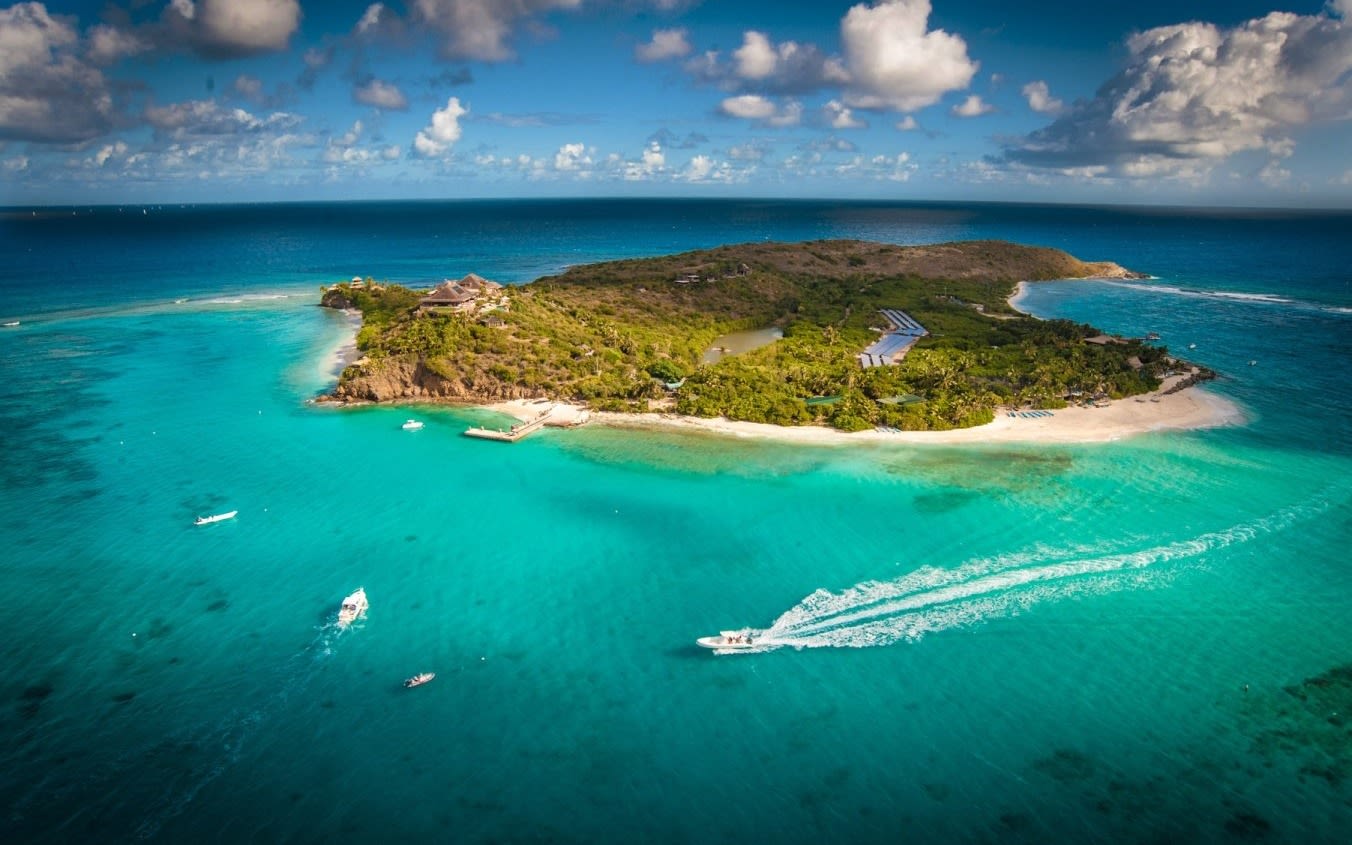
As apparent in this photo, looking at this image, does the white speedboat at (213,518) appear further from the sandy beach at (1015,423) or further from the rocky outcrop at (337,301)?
the rocky outcrop at (337,301)

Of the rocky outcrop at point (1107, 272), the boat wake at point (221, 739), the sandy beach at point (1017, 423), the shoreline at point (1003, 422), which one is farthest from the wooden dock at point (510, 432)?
the rocky outcrop at point (1107, 272)

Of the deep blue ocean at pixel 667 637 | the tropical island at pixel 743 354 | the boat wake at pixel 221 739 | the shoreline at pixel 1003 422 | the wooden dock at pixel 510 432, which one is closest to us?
the boat wake at pixel 221 739

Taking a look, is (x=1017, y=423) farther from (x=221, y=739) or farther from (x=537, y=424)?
(x=221, y=739)

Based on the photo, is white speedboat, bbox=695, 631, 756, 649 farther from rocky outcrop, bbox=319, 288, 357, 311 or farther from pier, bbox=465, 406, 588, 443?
rocky outcrop, bbox=319, 288, 357, 311

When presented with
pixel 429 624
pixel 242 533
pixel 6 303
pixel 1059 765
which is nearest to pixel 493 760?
pixel 429 624

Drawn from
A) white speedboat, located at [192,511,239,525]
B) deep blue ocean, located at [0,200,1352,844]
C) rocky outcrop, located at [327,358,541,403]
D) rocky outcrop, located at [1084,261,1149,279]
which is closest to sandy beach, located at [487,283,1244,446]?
rocky outcrop, located at [327,358,541,403]

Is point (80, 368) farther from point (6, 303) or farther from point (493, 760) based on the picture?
point (493, 760)
